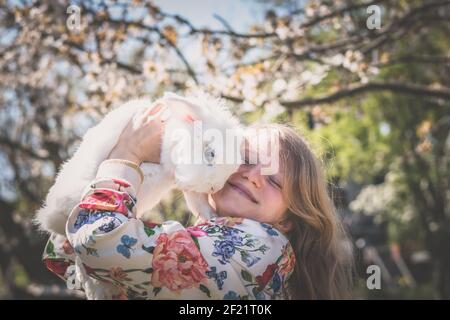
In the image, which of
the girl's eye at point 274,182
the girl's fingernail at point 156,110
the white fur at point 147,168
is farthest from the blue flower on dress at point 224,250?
the girl's fingernail at point 156,110

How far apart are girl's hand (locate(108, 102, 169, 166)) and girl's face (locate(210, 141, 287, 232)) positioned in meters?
0.26

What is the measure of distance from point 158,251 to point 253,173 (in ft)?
1.44

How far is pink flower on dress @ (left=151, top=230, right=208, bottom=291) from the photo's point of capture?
1365mm

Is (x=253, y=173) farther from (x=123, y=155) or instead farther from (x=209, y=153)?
(x=123, y=155)

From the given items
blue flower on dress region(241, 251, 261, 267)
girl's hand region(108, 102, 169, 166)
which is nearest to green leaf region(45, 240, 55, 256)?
girl's hand region(108, 102, 169, 166)

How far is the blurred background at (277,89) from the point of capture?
11.4 ft

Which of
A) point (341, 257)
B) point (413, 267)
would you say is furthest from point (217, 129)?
point (413, 267)

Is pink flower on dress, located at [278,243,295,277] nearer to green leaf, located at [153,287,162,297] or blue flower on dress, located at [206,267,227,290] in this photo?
blue flower on dress, located at [206,267,227,290]

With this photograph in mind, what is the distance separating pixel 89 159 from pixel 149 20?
2.42 metres

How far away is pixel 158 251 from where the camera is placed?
4.46 ft

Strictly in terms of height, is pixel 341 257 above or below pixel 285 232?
below

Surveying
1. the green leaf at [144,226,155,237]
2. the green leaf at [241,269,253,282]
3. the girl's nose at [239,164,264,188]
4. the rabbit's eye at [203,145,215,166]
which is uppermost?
the rabbit's eye at [203,145,215,166]

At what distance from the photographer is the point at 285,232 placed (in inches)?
70.8
